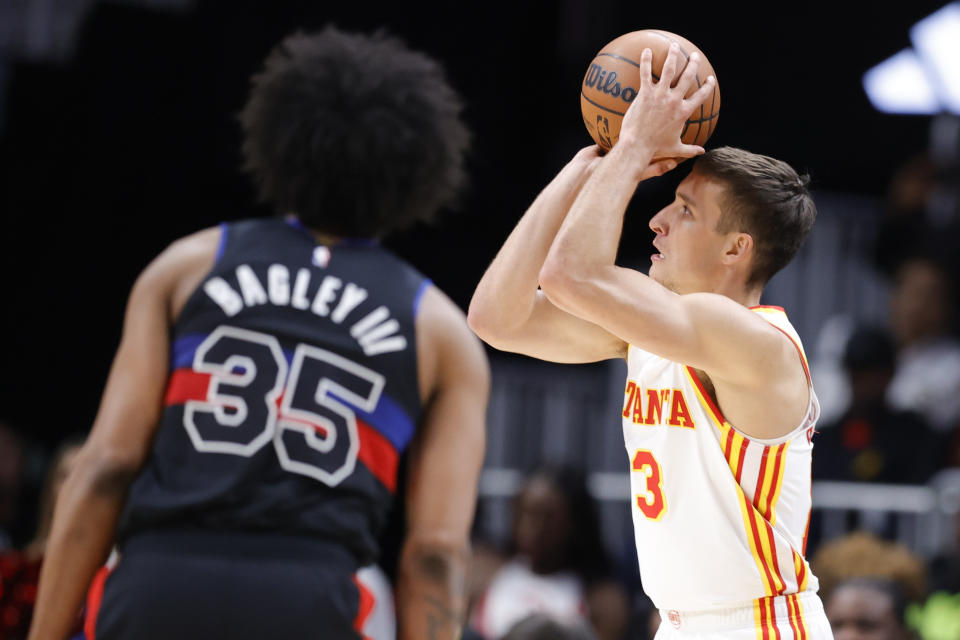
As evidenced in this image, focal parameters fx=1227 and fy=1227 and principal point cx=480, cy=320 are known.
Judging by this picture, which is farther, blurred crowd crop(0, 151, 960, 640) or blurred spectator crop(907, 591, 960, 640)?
blurred crowd crop(0, 151, 960, 640)

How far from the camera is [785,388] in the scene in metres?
2.74

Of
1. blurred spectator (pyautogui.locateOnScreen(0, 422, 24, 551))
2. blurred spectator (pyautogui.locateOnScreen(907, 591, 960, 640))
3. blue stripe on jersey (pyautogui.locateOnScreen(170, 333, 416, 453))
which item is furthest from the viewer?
blurred spectator (pyautogui.locateOnScreen(0, 422, 24, 551))

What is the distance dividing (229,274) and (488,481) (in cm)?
596

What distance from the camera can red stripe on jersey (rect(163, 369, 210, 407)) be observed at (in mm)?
2801

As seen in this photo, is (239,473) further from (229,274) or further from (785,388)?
(785,388)

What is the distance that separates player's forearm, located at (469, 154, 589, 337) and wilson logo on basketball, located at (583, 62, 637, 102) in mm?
190

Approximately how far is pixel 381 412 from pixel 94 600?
76cm

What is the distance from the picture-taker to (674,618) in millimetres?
2828

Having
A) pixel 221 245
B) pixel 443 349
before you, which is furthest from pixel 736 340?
pixel 221 245

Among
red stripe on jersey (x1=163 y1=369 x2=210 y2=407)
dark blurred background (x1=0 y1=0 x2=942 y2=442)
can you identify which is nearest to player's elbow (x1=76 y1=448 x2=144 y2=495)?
red stripe on jersey (x1=163 y1=369 x2=210 y2=407)

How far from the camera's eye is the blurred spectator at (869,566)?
16.6 ft

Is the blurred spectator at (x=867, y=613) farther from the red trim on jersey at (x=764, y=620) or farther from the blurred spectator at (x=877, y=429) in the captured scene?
the blurred spectator at (x=877, y=429)

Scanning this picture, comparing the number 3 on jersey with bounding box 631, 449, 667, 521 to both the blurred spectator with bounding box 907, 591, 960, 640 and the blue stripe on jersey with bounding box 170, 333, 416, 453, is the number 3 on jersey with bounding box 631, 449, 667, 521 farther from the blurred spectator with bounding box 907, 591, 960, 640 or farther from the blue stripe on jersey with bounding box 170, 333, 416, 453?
the blurred spectator with bounding box 907, 591, 960, 640

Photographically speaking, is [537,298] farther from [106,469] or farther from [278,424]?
[106,469]
